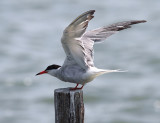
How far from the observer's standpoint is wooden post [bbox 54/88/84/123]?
4.81 metres

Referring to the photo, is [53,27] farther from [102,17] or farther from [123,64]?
[123,64]

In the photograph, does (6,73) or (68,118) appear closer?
(68,118)

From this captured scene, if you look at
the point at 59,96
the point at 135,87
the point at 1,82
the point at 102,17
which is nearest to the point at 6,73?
the point at 1,82

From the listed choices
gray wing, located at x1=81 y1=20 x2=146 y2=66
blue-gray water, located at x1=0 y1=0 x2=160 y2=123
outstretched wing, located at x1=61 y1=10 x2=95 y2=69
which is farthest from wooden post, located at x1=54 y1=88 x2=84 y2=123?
blue-gray water, located at x1=0 y1=0 x2=160 y2=123

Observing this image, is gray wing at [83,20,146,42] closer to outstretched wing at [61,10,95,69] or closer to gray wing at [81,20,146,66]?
gray wing at [81,20,146,66]

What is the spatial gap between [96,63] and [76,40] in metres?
8.07

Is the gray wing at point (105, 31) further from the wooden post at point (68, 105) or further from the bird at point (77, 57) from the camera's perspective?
the wooden post at point (68, 105)

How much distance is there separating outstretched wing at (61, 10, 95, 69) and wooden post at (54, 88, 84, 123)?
0.59m

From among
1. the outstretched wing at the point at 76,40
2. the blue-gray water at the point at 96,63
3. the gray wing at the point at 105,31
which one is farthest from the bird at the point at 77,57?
the blue-gray water at the point at 96,63

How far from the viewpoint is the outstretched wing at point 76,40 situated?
4.93m

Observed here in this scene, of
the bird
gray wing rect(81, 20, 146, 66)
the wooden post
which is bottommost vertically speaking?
the wooden post

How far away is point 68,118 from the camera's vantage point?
4840 mm

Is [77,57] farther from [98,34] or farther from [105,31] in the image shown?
[105,31]

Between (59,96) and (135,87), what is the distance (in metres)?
7.91
